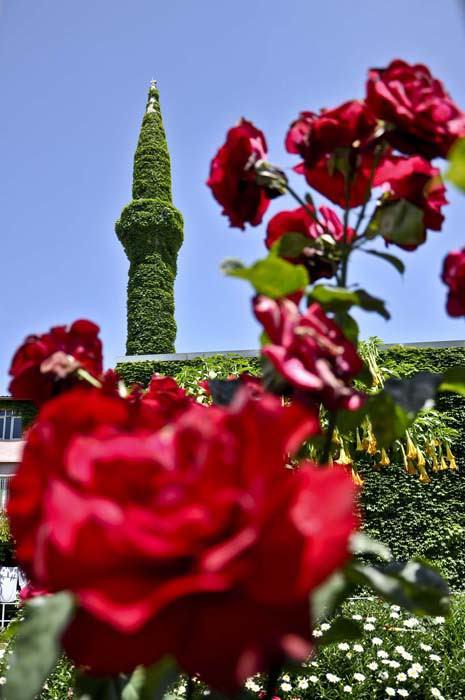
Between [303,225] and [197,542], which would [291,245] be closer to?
[303,225]

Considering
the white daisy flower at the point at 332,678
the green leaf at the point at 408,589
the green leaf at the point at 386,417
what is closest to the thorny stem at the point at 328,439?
the green leaf at the point at 386,417

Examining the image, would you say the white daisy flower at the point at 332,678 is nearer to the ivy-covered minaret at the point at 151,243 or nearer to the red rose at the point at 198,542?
the red rose at the point at 198,542

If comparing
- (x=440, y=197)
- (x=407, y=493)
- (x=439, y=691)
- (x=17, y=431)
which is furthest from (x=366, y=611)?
(x=17, y=431)

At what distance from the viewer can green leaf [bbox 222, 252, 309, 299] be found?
0.61 m

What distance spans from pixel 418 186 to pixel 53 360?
1.52 ft

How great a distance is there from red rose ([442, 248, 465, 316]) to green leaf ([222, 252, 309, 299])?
0.50ft

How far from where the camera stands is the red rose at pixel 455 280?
0.64 metres

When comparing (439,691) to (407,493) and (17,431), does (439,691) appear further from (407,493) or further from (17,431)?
(17,431)

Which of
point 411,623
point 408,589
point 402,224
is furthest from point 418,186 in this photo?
point 411,623

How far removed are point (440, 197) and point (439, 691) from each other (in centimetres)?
394

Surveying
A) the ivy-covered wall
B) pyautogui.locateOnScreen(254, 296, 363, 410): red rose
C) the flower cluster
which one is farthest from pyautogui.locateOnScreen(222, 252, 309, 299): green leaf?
the ivy-covered wall

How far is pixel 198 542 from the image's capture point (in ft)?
1.22

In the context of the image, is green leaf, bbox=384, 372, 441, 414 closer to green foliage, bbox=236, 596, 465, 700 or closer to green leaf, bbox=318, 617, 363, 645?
green leaf, bbox=318, 617, 363, 645

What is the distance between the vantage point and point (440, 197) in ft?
2.47
